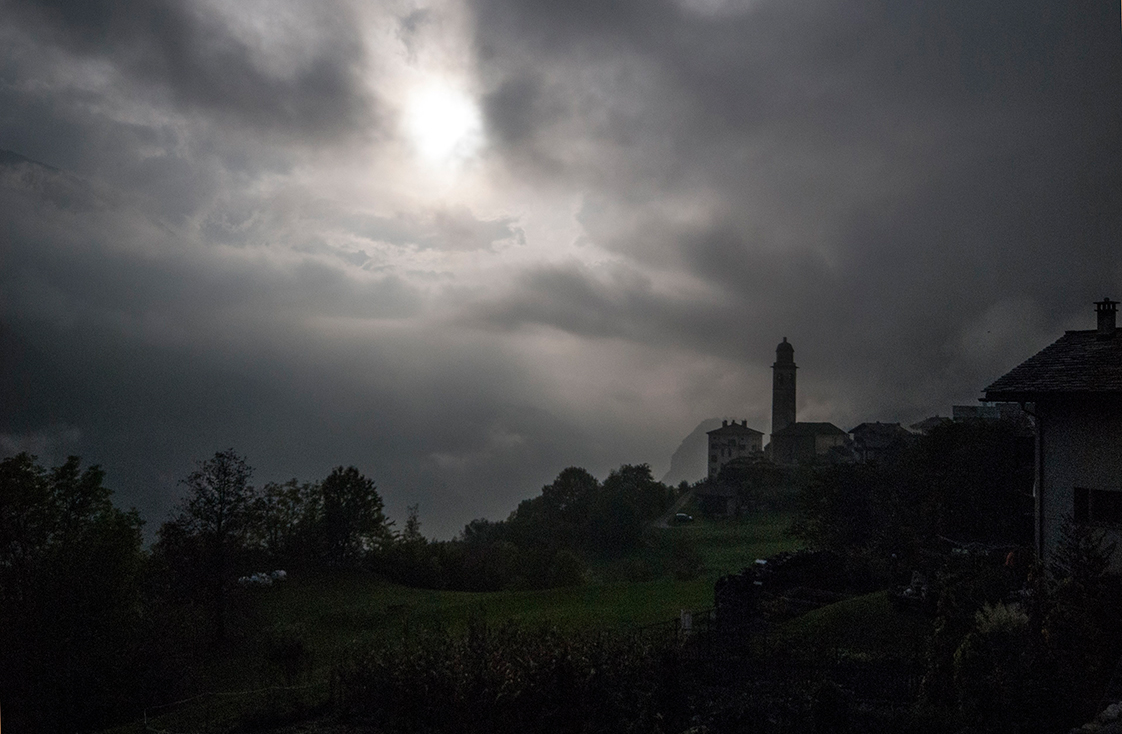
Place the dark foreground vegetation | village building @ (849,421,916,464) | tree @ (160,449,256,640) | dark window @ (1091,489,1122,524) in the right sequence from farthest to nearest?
village building @ (849,421,916,464) → tree @ (160,449,256,640) → dark window @ (1091,489,1122,524) → the dark foreground vegetation

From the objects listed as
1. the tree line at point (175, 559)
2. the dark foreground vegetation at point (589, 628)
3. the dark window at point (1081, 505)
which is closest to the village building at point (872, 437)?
the tree line at point (175, 559)

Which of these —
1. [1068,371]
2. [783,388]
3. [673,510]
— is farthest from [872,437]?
[1068,371]

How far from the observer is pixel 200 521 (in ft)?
107

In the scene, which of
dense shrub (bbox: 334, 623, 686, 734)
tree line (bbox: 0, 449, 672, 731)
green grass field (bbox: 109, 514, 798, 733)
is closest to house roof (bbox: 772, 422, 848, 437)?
tree line (bbox: 0, 449, 672, 731)

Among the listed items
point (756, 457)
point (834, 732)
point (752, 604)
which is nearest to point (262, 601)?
point (752, 604)

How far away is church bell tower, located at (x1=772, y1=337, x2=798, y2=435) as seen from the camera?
4569 inches

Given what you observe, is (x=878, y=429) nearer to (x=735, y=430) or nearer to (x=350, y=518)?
(x=735, y=430)

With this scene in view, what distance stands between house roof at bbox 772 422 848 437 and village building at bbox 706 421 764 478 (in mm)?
11901

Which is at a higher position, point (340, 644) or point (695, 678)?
point (695, 678)

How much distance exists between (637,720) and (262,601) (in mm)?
31272

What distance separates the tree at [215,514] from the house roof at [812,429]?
290ft

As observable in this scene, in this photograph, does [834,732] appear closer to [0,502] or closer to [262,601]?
[0,502]

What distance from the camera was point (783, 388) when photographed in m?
118

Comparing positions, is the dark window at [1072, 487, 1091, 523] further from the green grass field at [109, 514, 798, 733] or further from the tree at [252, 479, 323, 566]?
the tree at [252, 479, 323, 566]
